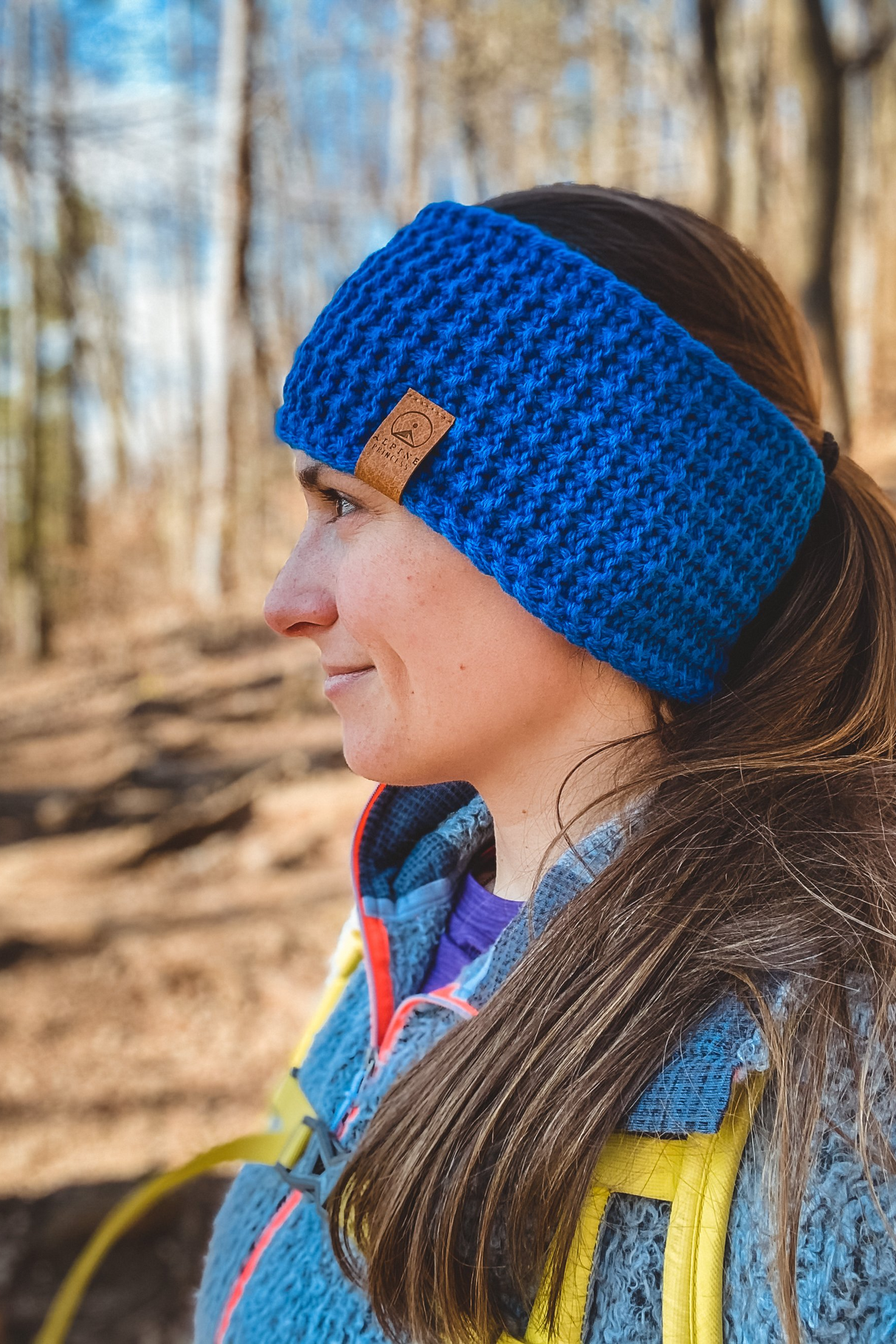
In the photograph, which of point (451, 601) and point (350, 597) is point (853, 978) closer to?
point (451, 601)

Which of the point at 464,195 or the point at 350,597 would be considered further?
the point at 464,195

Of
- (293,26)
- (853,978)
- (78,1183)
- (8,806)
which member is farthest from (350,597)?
(293,26)

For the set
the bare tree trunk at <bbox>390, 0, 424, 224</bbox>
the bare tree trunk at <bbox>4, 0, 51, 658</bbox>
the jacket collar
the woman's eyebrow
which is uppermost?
the bare tree trunk at <bbox>390, 0, 424, 224</bbox>

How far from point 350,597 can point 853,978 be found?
2.45 ft

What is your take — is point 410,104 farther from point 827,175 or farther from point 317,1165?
point 317,1165

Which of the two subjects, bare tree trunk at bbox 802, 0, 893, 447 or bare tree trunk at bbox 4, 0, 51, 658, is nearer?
bare tree trunk at bbox 802, 0, 893, 447

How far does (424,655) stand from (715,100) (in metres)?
6.49

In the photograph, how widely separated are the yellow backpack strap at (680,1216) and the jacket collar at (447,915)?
0.03m

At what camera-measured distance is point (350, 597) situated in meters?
1.33

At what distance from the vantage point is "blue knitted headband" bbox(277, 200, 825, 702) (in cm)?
124

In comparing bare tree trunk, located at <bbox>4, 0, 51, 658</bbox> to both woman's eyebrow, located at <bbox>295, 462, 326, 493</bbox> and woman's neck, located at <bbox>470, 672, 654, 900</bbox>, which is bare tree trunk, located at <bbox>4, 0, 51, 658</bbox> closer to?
woman's eyebrow, located at <bbox>295, 462, 326, 493</bbox>

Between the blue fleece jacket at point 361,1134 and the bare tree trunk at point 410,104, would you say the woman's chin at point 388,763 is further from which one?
the bare tree trunk at point 410,104

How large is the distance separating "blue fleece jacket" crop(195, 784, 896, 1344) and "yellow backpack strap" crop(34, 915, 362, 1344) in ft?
0.08

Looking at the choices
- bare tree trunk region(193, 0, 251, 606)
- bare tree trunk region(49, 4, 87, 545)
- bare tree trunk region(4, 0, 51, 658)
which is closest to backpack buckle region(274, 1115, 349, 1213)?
bare tree trunk region(49, 4, 87, 545)
